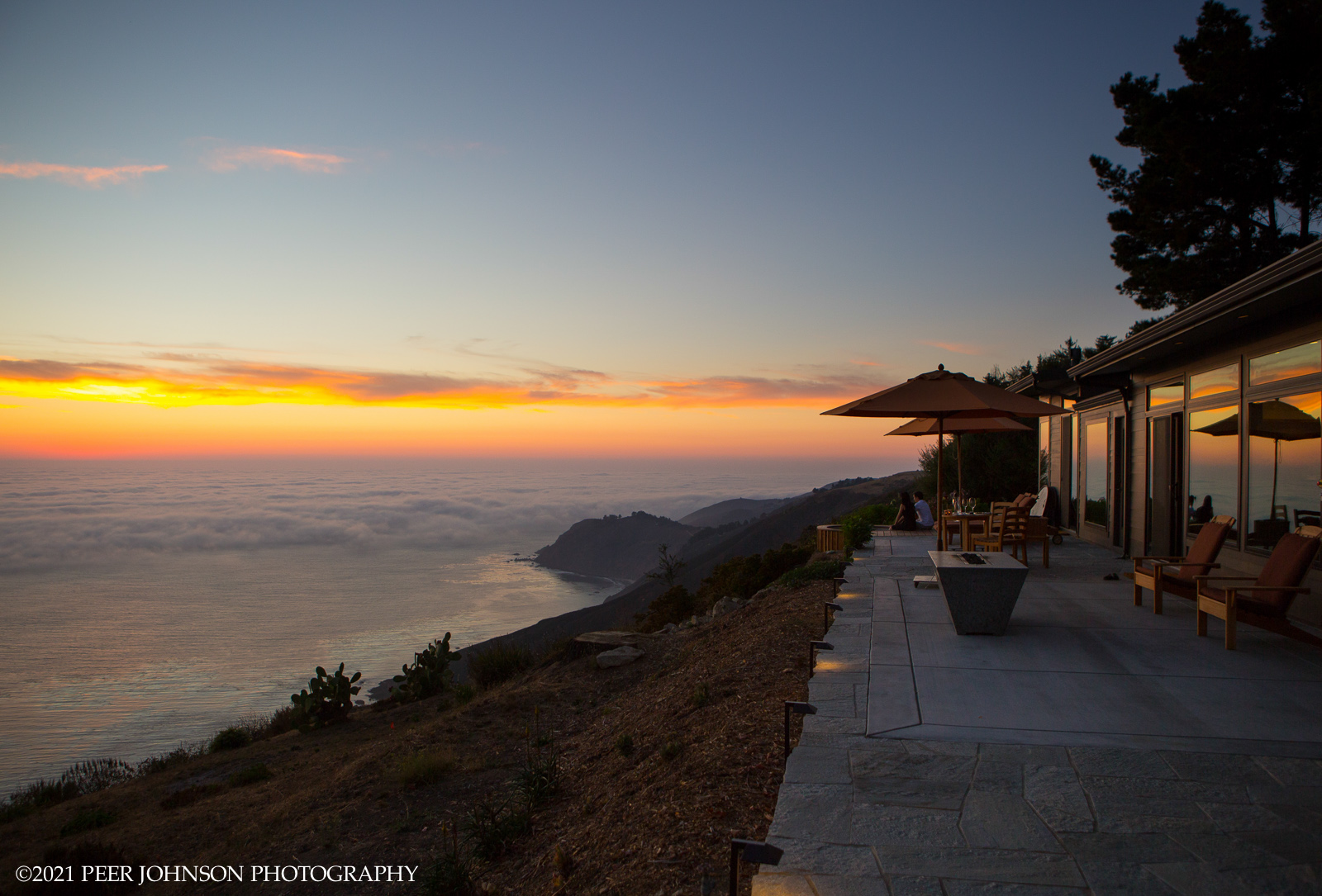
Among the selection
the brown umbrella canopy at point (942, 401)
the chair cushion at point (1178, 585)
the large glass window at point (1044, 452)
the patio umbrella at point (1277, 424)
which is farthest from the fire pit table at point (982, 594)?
→ the large glass window at point (1044, 452)

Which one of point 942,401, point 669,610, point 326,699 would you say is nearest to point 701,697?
point 942,401

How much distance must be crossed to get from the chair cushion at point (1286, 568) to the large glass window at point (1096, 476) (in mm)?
7115

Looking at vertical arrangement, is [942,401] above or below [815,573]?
above

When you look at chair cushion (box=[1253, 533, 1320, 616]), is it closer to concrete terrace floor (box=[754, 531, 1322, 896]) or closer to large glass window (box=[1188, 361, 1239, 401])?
concrete terrace floor (box=[754, 531, 1322, 896])

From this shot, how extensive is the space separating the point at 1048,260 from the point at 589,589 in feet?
312

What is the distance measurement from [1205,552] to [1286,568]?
1.25 metres

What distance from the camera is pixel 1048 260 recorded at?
1600cm

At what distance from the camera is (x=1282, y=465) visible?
642cm

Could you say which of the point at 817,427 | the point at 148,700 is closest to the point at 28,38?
the point at 817,427

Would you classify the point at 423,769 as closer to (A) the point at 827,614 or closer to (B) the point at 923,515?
(A) the point at 827,614

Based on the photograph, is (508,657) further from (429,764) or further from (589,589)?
(589,589)

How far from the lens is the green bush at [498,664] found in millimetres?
11609

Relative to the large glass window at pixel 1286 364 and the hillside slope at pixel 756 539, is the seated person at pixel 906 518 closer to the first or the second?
the large glass window at pixel 1286 364

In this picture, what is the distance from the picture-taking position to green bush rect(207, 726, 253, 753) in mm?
12156
